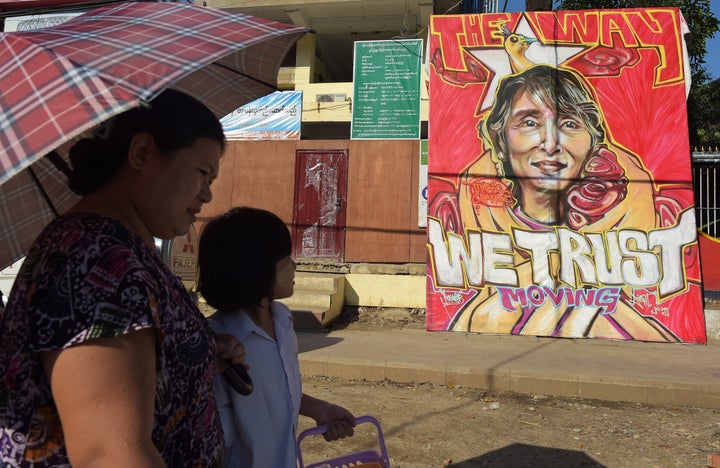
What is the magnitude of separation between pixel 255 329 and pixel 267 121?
11874 mm

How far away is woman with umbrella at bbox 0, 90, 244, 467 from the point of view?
2.30 feet

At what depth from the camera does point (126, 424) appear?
0.71 m

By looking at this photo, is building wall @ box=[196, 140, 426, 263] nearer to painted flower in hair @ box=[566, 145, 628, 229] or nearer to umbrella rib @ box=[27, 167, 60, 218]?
painted flower in hair @ box=[566, 145, 628, 229]

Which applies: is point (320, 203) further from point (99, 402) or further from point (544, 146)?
point (99, 402)

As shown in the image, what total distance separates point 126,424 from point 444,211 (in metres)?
7.16

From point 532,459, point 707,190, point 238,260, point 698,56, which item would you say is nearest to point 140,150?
point 238,260

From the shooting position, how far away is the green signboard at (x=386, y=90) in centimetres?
1191

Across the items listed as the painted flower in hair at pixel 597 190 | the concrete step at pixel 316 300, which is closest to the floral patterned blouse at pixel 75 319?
the concrete step at pixel 316 300

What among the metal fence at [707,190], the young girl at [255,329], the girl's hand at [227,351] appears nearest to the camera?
the girl's hand at [227,351]

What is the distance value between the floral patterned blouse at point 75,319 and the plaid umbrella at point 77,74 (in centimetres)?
15

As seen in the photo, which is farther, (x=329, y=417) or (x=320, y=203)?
(x=320, y=203)

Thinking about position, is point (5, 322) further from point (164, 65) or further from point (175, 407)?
point (164, 65)

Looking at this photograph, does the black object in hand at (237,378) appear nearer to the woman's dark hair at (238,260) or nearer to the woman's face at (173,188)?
the woman's dark hair at (238,260)

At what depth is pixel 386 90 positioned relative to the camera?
12.2 meters
